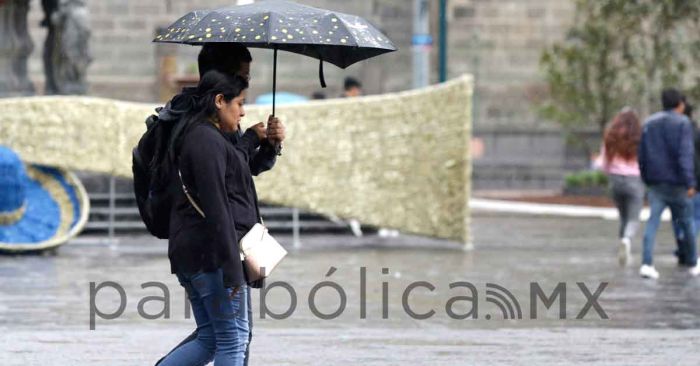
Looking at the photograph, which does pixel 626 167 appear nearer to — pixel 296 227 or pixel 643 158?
pixel 643 158

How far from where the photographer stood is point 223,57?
6.99 meters

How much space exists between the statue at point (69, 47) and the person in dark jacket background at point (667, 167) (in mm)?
7313

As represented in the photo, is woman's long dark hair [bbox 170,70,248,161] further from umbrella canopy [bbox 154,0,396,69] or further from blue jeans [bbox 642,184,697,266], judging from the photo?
blue jeans [bbox 642,184,697,266]

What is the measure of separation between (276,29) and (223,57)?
29cm

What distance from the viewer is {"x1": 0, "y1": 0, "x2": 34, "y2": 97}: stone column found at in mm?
19500

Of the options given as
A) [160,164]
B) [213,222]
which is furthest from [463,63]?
[213,222]

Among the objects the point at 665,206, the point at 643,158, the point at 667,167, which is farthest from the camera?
the point at 665,206

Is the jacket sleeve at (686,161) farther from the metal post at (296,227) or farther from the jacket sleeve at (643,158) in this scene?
the metal post at (296,227)

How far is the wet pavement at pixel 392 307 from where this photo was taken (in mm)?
9531

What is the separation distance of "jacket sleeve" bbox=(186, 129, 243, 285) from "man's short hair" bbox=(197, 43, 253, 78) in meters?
0.46

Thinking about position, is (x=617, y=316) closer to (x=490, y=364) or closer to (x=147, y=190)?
(x=490, y=364)

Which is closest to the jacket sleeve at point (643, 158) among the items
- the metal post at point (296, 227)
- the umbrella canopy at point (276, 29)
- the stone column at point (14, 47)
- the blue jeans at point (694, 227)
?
the blue jeans at point (694, 227)

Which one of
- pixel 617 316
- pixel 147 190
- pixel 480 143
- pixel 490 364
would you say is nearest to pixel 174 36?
pixel 147 190

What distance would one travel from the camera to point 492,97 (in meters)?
32.3
